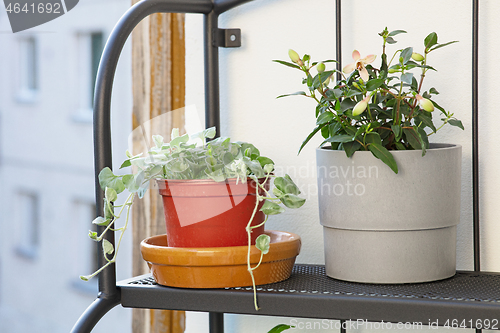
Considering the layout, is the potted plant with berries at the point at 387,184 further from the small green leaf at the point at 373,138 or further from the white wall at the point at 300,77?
the white wall at the point at 300,77

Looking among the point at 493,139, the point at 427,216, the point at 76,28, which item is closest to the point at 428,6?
the point at 493,139

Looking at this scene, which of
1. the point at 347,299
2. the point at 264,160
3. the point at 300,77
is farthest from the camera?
the point at 300,77

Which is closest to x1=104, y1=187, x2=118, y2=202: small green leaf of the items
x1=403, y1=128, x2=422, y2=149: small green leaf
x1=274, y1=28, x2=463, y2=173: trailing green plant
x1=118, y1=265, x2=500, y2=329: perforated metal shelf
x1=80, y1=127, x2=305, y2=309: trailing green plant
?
x1=80, y1=127, x2=305, y2=309: trailing green plant

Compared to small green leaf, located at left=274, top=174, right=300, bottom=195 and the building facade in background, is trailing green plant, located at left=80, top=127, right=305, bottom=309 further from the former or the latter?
the building facade in background

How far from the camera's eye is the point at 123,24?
2.23 feet

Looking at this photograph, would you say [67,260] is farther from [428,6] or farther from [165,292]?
[428,6]

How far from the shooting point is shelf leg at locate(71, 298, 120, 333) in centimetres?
62

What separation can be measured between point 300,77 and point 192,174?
33 cm

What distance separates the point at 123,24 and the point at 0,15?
144cm

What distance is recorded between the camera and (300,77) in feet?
2.88

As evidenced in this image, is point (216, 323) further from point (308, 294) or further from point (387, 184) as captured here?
point (387, 184)

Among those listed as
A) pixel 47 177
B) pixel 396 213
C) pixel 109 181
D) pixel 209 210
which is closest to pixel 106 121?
pixel 109 181

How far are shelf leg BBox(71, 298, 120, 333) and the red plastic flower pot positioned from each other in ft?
0.42

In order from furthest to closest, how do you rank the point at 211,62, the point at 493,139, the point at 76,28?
the point at 76,28, the point at 211,62, the point at 493,139
